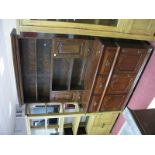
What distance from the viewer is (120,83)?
2010 mm

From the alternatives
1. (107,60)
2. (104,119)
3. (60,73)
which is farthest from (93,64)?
(104,119)

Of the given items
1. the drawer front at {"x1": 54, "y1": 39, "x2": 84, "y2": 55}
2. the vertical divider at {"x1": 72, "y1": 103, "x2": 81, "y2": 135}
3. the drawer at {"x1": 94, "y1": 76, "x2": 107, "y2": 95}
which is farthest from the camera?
the vertical divider at {"x1": 72, "y1": 103, "x2": 81, "y2": 135}

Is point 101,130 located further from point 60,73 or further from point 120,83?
point 60,73

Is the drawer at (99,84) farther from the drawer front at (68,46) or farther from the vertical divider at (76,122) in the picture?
the vertical divider at (76,122)

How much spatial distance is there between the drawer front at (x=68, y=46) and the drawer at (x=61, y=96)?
2.00 feet

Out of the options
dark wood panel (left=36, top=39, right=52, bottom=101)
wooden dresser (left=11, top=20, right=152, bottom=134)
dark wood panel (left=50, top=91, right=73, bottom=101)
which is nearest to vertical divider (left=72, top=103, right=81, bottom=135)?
wooden dresser (left=11, top=20, right=152, bottom=134)

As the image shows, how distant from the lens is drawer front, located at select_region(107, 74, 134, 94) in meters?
1.94

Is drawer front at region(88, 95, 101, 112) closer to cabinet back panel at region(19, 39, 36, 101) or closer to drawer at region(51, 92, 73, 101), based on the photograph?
drawer at region(51, 92, 73, 101)

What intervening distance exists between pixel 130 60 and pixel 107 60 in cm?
23

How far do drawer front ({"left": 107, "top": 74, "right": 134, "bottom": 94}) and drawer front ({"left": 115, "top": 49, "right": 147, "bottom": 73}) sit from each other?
84 mm

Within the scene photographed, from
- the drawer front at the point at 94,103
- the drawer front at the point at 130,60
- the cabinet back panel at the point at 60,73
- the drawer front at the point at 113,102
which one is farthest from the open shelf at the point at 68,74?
the drawer front at the point at 130,60
